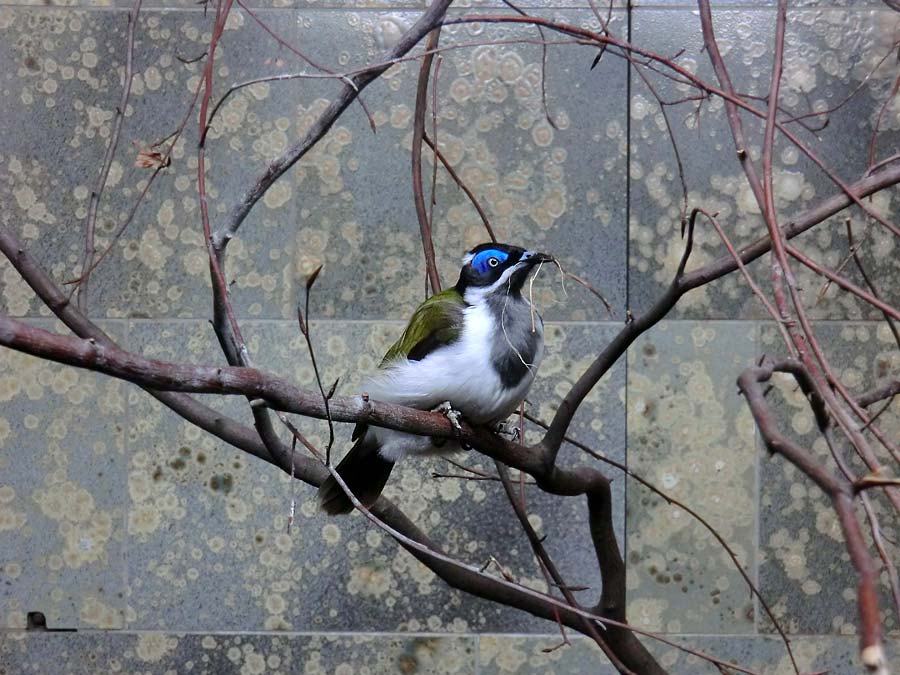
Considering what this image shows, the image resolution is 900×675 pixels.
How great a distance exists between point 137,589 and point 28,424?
26.6 inches

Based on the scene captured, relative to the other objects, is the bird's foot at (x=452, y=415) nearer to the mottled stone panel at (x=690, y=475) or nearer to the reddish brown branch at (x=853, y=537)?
the reddish brown branch at (x=853, y=537)

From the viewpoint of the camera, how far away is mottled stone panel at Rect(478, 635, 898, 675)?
3.56m

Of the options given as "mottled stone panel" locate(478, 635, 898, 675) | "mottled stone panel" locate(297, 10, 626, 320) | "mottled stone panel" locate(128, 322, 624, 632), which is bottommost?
"mottled stone panel" locate(478, 635, 898, 675)

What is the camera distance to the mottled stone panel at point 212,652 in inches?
143

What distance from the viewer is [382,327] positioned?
3.60 metres

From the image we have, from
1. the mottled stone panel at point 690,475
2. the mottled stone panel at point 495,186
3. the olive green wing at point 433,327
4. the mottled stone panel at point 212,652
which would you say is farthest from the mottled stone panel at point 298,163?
the mottled stone panel at point 212,652

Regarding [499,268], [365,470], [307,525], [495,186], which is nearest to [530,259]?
[499,268]

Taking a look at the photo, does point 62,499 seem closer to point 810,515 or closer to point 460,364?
point 460,364

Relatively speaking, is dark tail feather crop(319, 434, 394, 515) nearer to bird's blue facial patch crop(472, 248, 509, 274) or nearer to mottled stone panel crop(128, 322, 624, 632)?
bird's blue facial patch crop(472, 248, 509, 274)

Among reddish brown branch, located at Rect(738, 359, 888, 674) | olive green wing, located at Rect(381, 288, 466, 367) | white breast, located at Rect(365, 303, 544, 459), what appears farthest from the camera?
olive green wing, located at Rect(381, 288, 466, 367)

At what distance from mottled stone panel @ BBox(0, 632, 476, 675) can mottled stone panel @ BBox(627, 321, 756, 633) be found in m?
0.74

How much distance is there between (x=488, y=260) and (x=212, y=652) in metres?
1.83

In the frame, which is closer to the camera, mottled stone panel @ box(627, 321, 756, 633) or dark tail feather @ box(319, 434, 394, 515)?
dark tail feather @ box(319, 434, 394, 515)

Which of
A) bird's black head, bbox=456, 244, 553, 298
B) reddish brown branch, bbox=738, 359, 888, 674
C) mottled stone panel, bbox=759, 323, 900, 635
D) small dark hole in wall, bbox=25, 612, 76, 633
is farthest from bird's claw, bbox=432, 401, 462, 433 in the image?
small dark hole in wall, bbox=25, 612, 76, 633
